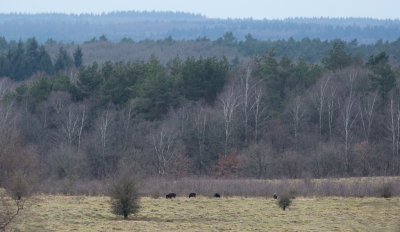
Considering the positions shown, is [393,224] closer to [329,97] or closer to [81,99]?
[329,97]

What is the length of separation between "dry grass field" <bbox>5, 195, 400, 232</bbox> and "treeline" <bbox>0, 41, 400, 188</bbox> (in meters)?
14.6

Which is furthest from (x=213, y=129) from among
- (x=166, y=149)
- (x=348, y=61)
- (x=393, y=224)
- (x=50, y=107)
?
(x=393, y=224)

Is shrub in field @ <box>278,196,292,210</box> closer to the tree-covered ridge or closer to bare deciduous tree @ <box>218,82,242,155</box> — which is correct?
bare deciduous tree @ <box>218,82,242,155</box>

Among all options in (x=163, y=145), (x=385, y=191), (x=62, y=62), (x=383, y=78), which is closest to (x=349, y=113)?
(x=383, y=78)

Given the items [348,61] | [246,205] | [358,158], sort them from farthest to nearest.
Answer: [348,61]
[358,158]
[246,205]

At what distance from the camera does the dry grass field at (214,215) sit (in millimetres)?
20141

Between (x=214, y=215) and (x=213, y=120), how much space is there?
2619 centimetres

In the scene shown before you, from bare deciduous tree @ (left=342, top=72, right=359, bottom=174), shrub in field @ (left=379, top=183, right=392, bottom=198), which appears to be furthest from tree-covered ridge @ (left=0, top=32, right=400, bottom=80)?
shrub in field @ (left=379, top=183, right=392, bottom=198)

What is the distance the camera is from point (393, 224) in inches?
847

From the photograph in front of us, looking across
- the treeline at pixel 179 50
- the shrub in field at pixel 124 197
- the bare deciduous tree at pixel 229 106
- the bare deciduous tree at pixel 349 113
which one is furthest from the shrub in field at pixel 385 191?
the treeline at pixel 179 50

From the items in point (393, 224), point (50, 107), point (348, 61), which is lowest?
point (393, 224)

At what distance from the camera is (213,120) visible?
161ft

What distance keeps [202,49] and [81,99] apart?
6318cm

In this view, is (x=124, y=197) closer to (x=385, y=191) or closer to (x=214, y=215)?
(x=214, y=215)
